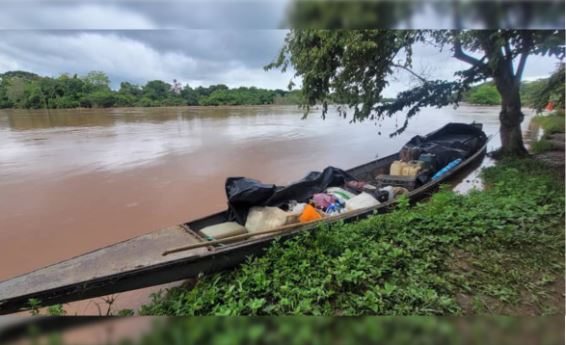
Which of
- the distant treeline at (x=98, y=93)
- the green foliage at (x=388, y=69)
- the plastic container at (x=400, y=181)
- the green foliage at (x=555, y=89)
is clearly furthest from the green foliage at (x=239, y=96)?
the green foliage at (x=555, y=89)

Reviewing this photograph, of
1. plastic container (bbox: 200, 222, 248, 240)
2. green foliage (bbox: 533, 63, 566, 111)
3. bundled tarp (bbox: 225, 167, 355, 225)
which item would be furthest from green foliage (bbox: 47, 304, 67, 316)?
green foliage (bbox: 533, 63, 566, 111)

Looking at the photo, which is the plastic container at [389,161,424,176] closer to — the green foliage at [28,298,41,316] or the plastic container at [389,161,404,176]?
the plastic container at [389,161,404,176]

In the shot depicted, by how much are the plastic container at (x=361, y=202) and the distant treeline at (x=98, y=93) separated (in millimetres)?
1652

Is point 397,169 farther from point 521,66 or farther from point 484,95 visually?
point 521,66

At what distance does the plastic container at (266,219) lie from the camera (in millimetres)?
2689

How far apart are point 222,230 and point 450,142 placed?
531 cm

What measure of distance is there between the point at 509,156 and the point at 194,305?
17.1ft

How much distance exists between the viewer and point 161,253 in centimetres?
228

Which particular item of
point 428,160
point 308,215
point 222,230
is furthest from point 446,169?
point 222,230

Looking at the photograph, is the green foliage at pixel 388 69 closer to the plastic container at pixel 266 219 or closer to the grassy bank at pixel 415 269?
the grassy bank at pixel 415 269

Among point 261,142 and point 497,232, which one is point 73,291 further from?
point 261,142

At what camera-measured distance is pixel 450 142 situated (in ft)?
19.3

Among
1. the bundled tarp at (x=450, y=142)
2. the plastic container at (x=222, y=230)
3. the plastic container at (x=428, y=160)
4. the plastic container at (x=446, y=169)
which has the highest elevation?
the bundled tarp at (x=450, y=142)

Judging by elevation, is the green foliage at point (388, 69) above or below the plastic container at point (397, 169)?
above
